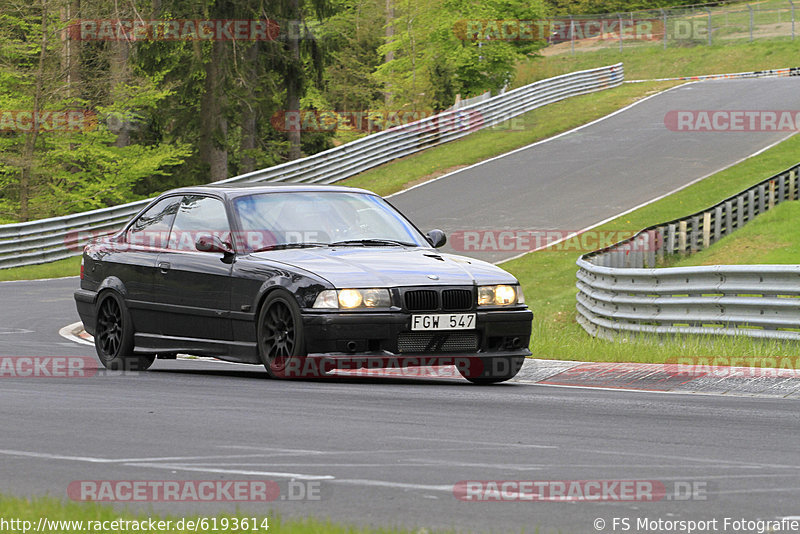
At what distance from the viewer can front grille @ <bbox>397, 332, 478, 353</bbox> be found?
10.1 m

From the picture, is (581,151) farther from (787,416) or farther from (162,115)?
(787,416)

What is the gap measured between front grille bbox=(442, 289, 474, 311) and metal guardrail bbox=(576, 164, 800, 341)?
4.21m

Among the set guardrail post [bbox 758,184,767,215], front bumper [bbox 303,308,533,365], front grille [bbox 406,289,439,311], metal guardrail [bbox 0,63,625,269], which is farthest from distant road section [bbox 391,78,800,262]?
front grille [bbox 406,289,439,311]

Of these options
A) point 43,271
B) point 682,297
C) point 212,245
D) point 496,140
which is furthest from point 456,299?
point 496,140

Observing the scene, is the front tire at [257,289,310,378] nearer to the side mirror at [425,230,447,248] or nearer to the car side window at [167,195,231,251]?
the car side window at [167,195,231,251]

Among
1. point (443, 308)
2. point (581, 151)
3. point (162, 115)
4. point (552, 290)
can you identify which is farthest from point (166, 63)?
point (443, 308)

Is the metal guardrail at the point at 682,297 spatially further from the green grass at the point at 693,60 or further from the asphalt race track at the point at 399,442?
the green grass at the point at 693,60

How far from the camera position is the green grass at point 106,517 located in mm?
4852

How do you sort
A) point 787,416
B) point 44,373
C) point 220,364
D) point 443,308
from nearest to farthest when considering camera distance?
1. point 787,416
2. point 443,308
3. point 44,373
4. point 220,364

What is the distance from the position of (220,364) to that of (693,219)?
12936 mm

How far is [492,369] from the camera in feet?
35.3

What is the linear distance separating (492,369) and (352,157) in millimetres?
28770

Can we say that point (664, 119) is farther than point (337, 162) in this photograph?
Yes

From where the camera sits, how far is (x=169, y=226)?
11953mm
